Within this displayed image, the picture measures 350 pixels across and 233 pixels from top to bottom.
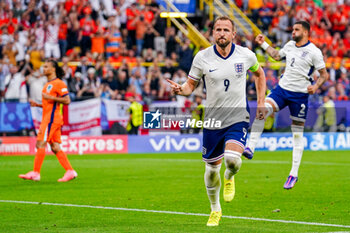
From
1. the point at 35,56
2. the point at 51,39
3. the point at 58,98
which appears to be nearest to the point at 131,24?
the point at 51,39

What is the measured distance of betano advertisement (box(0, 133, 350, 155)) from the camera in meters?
24.3

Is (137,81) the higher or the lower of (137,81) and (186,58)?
the lower

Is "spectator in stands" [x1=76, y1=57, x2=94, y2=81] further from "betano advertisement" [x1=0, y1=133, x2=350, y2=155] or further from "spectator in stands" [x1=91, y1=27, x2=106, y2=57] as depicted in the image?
"betano advertisement" [x1=0, y1=133, x2=350, y2=155]

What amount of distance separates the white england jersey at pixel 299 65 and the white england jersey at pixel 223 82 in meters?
4.38

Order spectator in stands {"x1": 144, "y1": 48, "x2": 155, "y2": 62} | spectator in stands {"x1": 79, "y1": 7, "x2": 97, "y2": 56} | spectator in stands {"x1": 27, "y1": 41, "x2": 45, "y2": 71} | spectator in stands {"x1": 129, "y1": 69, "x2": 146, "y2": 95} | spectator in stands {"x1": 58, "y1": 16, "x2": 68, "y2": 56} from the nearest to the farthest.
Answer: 1. spectator in stands {"x1": 27, "y1": 41, "x2": 45, "y2": 71}
2. spectator in stands {"x1": 129, "y1": 69, "x2": 146, "y2": 95}
3. spectator in stands {"x1": 58, "y1": 16, "x2": 68, "y2": 56}
4. spectator in stands {"x1": 79, "y1": 7, "x2": 97, "y2": 56}
5. spectator in stands {"x1": 144, "y1": 48, "x2": 155, "y2": 62}

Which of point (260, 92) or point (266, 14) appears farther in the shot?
point (266, 14)

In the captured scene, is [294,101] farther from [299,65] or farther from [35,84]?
[35,84]

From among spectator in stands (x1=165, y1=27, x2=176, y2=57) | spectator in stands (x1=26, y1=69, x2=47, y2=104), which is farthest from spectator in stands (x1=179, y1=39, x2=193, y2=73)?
spectator in stands (x1=26, y1=69, x2=47, y2=104)

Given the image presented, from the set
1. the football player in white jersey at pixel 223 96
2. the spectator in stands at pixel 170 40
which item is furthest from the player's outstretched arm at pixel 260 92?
the spectator in stands at pixel 170 40

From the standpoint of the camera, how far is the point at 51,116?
52.4 feet

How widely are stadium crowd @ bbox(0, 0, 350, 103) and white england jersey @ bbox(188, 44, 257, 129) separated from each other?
15.6 m

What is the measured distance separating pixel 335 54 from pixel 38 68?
12576 mm

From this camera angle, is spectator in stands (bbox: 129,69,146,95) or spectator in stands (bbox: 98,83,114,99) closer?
spectator in stands (bbox: 98,83,114,99)

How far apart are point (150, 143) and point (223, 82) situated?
16.0 metres
